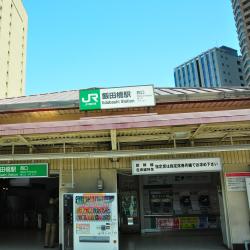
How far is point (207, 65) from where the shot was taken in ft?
390

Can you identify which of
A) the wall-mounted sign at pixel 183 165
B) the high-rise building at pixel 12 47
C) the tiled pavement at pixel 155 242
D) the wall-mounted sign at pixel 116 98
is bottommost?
the tiled pavement at pixel 155 242

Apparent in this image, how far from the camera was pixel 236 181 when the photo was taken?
33.2 ft

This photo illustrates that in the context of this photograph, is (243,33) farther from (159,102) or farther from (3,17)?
(159,102)

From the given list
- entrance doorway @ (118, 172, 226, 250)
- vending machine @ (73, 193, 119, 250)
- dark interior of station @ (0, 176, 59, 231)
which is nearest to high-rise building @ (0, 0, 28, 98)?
dark interior of station @ (0, 176, 59, 231)

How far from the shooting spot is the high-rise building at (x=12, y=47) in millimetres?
66875

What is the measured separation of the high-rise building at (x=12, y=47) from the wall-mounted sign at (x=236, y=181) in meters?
60.1

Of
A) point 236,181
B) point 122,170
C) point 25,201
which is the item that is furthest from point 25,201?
point 236,181

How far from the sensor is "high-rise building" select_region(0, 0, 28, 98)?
66.9 metres

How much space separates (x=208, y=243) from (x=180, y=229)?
3.20 metres

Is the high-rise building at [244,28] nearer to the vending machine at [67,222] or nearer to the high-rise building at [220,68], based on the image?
the high-rise building at [220,68]

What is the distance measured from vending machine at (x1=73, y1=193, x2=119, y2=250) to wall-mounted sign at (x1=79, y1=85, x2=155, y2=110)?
11.4 feet

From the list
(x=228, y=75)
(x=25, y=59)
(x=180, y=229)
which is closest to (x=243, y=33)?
(x=228, y=75)

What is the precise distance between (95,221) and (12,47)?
70609 mm

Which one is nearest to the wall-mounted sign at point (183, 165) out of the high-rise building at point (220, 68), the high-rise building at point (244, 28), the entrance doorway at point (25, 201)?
the entrance doorway at point (25, 201)
